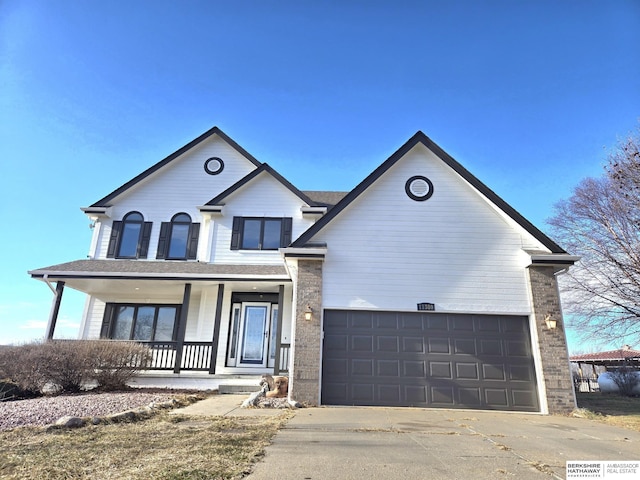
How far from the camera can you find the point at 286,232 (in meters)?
14.6

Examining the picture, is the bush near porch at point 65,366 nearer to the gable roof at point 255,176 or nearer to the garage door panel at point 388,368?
the gable roof at point 255,176

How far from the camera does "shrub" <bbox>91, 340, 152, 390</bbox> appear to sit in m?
10.1

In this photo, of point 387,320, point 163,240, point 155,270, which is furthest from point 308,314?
point 163,240

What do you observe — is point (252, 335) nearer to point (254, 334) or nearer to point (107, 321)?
point (254, 334)

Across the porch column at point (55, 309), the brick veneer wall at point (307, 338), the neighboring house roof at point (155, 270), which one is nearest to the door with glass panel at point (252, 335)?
the neighboring house roof at point (155, 270)

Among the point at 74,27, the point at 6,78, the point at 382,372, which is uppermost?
the point at 74,27

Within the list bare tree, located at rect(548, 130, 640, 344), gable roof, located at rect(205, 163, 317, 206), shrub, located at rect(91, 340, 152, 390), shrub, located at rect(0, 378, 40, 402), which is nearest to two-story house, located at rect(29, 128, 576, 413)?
shrub, located at rect(91, 340, 152, 390)

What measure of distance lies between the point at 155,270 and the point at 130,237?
296 centimetres

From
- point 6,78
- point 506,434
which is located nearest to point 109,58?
point 6,78

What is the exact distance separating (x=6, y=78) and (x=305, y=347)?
9.73 metres

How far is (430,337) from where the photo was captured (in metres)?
8.98

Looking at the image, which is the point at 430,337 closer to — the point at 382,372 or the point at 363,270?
the point at 382,372

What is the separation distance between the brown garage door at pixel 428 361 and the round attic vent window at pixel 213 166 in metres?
9.54

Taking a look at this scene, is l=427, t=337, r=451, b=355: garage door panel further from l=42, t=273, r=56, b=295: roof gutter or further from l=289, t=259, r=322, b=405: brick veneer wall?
l=42, t=273, r=56, b=295: roof gutter
